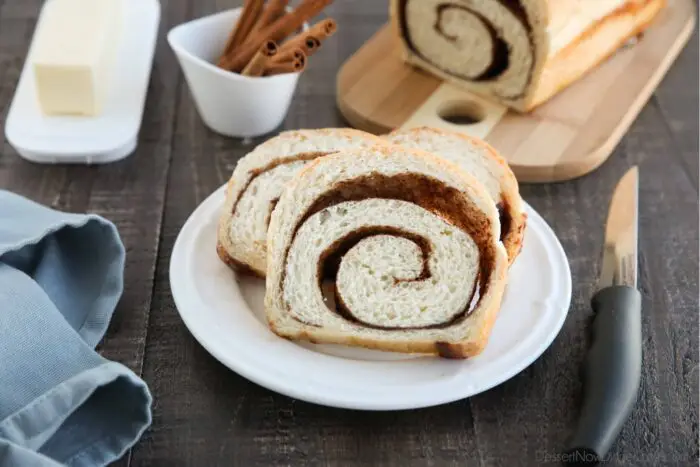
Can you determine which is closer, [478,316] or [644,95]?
[478,316]

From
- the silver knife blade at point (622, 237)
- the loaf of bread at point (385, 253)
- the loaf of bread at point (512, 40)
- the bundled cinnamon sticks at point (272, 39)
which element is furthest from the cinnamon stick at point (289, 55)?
the silver knife blade at point (622, 237)

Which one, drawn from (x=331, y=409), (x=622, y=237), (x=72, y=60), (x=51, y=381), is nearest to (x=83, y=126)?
(x=72, y=60)

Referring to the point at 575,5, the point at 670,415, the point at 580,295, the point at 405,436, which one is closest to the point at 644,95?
the point at 575,5

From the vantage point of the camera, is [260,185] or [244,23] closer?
[260,185]

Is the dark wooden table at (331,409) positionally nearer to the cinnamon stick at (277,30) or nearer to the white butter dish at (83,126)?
the white butter dish at (83,126)

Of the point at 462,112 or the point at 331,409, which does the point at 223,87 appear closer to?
the point at 462,112

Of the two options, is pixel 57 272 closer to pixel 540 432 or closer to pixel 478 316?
pixel 478 316

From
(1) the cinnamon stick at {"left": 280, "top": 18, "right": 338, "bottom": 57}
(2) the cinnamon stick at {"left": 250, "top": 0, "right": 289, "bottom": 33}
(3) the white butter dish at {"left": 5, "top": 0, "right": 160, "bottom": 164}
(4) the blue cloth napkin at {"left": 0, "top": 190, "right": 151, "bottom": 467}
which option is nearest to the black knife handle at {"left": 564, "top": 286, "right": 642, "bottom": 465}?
(4) the blue cloth napkin at {"left": 0, "top": 190, "right": 151, "bottom": 467}
